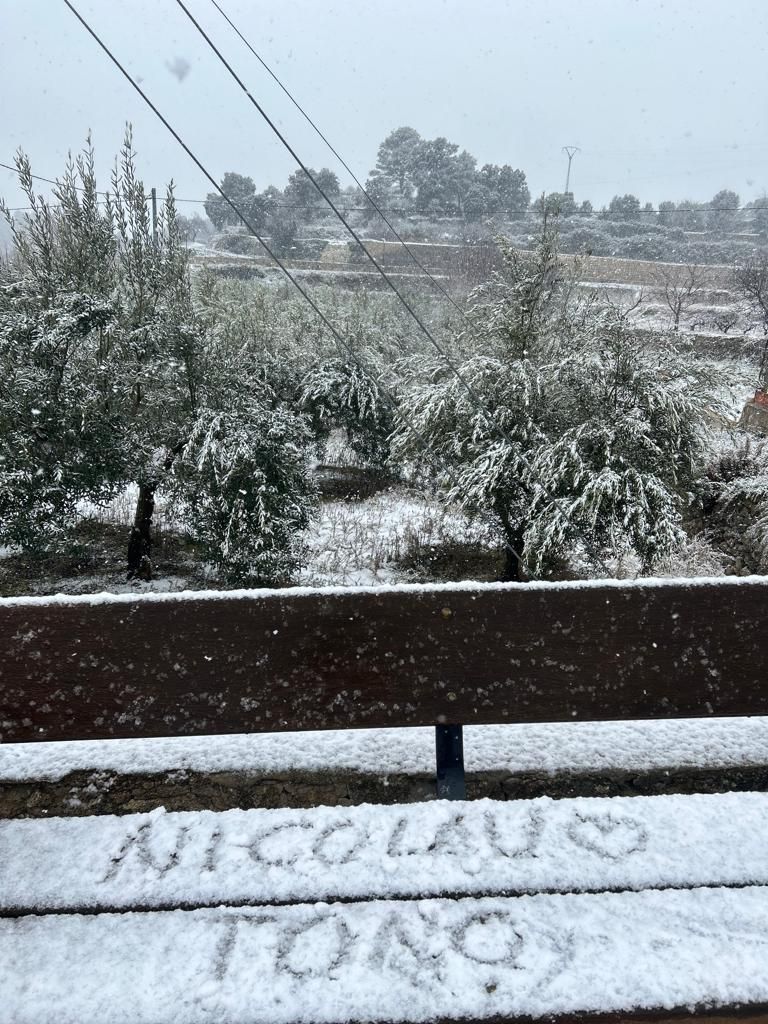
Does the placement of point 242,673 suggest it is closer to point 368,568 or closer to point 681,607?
point 681,607

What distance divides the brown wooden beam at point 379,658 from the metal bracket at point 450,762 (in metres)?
0.10

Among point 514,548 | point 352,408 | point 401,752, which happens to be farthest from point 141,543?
point 401,752

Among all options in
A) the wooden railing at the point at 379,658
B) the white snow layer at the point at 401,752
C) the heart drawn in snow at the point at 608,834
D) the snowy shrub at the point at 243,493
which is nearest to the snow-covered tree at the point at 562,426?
the snowy shrub at the point at 243,493

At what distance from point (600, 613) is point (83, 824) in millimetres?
1301

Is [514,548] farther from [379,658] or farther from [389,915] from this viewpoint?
[389,915]

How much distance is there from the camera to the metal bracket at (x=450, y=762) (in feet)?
5.49

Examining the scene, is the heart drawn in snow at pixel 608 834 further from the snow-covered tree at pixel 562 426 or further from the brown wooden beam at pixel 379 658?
the snow-covered tree at pixel 562 426

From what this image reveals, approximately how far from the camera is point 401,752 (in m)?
1.86

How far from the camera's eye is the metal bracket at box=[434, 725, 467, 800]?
1.67 m

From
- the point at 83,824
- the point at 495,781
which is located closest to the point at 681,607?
the point at 495,781

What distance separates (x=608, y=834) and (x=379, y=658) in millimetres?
636

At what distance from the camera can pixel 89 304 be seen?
7125mm

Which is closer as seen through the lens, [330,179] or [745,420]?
[745,420]

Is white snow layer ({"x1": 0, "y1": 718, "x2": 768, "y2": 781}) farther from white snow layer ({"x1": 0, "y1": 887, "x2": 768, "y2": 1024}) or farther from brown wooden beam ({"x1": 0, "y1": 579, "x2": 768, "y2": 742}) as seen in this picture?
white snow layer ({"x1": 0, "y1": 887, "x2": 768, "y2": 1024})
